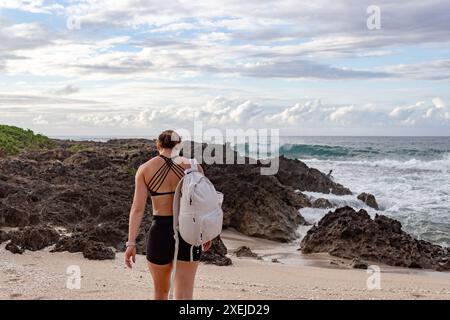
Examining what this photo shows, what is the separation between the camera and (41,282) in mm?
6566

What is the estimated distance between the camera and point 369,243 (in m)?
10.5

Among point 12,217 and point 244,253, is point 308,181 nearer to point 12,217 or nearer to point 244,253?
point 244,253

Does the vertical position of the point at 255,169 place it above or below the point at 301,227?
above

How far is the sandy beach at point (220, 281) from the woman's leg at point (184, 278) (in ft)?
4.93

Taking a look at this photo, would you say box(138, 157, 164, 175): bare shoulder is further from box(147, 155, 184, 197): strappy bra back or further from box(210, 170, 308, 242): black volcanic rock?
box(210, 170, 308, 242): black volcanic rock

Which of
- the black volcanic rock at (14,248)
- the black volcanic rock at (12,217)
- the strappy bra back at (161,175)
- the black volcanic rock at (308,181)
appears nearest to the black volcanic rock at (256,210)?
the black volcanic rock at (12,217)

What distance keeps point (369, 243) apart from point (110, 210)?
476 centimetres

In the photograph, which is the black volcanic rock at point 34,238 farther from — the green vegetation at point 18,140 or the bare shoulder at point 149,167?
the green vegetation at point 18,140

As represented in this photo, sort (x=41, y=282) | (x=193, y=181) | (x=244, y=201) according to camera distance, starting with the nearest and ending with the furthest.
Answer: (x=193, y=181) < (x=41, y=282) < (x=244, y=201)

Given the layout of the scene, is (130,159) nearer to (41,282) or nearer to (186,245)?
(41,282)

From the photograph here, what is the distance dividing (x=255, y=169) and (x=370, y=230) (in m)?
6.48

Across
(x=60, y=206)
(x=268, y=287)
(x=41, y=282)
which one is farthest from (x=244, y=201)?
(x=41, y=282)

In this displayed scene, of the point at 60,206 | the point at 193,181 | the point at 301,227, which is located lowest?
the point at 301,227

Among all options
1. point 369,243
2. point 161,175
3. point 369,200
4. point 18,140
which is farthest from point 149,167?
point 18,140
